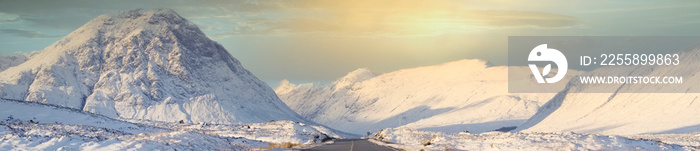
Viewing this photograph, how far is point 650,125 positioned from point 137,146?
17191 cm

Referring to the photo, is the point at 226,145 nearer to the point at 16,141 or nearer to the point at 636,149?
the point at 16,141

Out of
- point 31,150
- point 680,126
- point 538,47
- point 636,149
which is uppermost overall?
point 538,47

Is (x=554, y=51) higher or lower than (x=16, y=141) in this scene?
higher

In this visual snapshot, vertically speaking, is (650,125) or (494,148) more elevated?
(650,125)

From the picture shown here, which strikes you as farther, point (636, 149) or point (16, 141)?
point (636, 149)

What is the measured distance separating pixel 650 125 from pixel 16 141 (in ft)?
577

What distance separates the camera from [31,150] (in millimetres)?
39062

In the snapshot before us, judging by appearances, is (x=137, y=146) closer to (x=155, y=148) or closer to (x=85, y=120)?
(x=155, y=148)

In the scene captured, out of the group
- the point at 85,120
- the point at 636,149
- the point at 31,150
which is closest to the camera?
the point at 31,150

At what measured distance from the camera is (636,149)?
50.9m

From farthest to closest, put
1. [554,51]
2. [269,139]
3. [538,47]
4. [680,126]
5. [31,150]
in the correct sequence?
[680,126], [554,51], [538,47], [269,139], [31,150]

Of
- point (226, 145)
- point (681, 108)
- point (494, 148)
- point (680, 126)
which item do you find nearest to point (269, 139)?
point (226, 145)

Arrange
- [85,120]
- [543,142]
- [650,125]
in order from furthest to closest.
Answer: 1. [650,125]
2. [85,120]
3. [543,142]

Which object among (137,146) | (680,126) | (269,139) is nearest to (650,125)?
(680,126)
